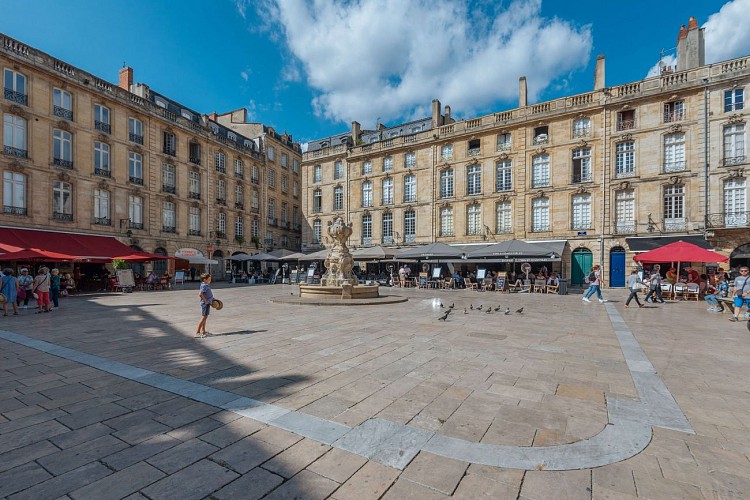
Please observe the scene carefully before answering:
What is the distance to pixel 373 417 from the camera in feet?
11.5

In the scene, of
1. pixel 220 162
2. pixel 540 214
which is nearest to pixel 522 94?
pixel 540 214

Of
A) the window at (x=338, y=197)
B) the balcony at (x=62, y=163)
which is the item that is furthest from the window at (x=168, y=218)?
the window at (x=338, y=197)

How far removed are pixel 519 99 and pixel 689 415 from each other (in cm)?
2662

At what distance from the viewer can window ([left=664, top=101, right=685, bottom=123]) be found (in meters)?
21.0

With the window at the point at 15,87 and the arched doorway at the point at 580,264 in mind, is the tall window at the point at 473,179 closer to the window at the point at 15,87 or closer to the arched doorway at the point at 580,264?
the arched doorway at the point at 580,264

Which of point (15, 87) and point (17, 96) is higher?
point (15, 87)

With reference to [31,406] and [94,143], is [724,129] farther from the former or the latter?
[94,143]

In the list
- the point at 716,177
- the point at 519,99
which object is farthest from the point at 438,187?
the point at 716,177

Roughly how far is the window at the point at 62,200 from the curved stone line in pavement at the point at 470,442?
22711 millimetres

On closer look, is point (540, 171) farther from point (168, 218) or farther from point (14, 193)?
point (14, 193)

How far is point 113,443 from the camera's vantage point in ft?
9.91

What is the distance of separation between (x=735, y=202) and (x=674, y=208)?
8.29ft

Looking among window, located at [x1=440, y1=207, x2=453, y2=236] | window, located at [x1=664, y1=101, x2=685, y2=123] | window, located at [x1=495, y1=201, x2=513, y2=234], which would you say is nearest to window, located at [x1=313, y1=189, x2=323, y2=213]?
window, located at [x1=440, y1=207, x2=453, y2=236]

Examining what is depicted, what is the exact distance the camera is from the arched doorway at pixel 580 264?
23.0 meters
